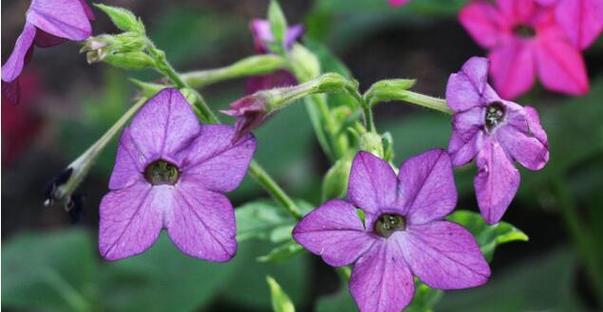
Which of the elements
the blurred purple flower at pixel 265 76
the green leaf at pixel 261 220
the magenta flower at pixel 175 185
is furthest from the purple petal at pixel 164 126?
the blurred purple flower at pixel 265 76

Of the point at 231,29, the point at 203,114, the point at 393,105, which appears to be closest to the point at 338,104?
the point at 203,114

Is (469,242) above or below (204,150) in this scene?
below

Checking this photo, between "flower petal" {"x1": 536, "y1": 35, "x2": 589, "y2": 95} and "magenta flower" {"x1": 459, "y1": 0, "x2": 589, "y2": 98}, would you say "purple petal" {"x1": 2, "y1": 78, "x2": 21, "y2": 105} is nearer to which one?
"magenta flower" {"x1": 459, "y1": 0, "x2": 589, "y2": 98}

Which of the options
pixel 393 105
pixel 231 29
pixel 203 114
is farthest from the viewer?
pixel 231 29

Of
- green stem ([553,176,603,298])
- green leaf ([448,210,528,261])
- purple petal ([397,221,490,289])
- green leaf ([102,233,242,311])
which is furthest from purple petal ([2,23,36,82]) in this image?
green stem ([553,176,603,298])

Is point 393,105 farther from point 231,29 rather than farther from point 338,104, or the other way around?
point 338,104

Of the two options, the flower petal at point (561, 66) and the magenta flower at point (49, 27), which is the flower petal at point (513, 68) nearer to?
the flower petal at point (561, 66)
